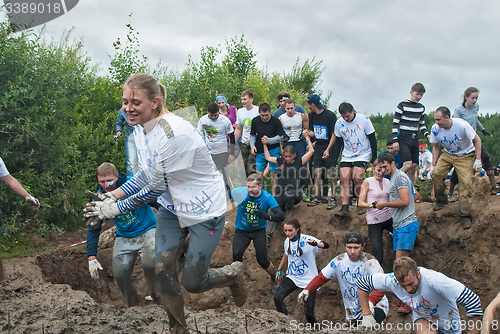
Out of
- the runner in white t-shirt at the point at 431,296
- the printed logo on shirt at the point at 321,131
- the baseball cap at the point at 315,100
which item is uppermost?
the baseball cap at the point at 315,100

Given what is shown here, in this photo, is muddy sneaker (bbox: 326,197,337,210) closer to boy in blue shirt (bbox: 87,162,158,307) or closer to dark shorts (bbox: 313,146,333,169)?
dark shorts (bbox: 313,146,333,169)

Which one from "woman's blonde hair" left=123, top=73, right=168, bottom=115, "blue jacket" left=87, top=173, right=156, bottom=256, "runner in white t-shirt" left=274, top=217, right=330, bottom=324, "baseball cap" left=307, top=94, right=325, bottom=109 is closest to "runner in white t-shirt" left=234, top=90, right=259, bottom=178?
"baseball cap" left=307, top=94, right=325, bottom=109

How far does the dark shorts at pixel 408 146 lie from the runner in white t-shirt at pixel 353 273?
2.84 m

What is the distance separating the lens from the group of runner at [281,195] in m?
3.20

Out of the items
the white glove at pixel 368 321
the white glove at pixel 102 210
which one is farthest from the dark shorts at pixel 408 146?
the white glove at pixel 102 210

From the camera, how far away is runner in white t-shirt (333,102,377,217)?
22.5 feet

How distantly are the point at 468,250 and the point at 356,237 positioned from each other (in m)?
2.69

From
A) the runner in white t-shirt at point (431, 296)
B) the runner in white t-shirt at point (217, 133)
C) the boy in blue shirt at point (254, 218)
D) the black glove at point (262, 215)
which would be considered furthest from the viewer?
the runner in white t-shirt at point (217, 133)

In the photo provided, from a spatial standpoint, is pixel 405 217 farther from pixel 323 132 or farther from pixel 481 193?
pixel 481 193

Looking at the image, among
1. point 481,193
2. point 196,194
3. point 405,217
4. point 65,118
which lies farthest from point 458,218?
point 65,118

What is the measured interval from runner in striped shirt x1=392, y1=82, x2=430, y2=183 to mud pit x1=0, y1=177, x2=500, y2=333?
95cm

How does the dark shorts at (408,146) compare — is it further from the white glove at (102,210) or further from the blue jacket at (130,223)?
the white glove at (102,210)

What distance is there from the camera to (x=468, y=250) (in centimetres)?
654

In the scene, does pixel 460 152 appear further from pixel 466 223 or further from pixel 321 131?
pixel 321 131
